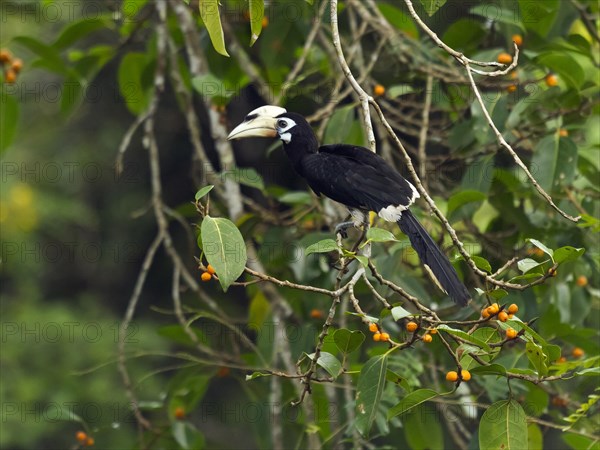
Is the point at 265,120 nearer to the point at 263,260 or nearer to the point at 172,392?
the point at 263,260

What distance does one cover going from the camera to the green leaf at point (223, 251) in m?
1.63

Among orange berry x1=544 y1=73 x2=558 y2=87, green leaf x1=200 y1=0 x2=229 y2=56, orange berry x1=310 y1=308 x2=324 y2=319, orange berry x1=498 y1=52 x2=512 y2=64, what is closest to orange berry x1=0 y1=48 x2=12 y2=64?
orange berry x1=310 y1=308 x2=324 y2=319

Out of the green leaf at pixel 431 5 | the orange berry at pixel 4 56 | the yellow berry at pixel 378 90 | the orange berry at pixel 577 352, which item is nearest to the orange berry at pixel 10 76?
the orange berry at pixel 4 56

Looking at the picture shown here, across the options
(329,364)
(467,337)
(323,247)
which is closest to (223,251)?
(323,247)

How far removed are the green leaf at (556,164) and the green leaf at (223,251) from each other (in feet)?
3.30

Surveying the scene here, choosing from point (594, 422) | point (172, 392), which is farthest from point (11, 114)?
point (594, 422)

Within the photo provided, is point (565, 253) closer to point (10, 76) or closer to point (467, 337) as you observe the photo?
point (467, 337)

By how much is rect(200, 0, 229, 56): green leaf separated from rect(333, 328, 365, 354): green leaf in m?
0.55

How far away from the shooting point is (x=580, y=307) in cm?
262

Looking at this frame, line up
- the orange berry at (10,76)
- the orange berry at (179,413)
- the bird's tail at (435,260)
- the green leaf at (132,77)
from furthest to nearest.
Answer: the green leaf at (132,77), the orange berry at (10,76), the orange berry at (179,413), the bird's tail at (435,260)

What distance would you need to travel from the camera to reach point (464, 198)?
230cm

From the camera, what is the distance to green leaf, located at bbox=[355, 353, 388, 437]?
5.85 feet

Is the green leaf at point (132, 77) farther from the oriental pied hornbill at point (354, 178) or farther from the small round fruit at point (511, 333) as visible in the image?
the small round fruit at point (511, 333)

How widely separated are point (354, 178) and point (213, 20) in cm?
61
